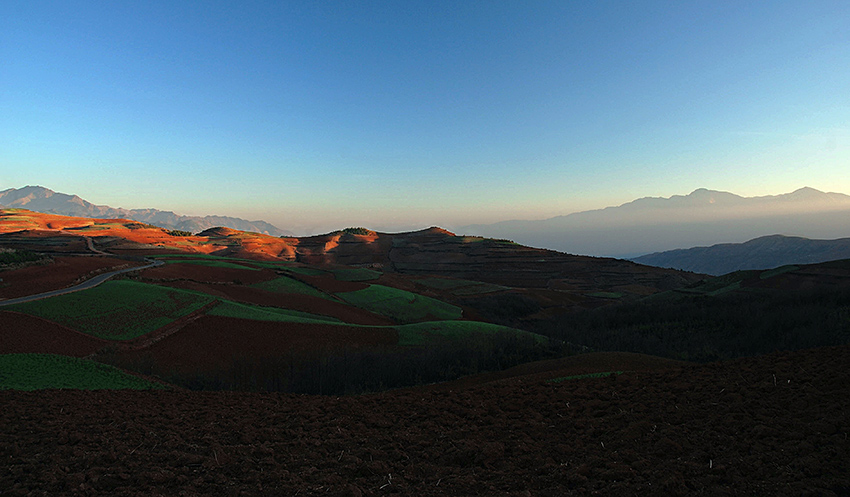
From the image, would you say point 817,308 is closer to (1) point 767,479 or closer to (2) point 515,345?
(2) point 515,345

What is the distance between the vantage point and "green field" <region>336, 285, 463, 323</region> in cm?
3706

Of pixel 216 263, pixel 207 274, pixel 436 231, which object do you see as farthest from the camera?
pixel 436 231

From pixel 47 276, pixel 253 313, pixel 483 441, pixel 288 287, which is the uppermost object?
pixel 47 276

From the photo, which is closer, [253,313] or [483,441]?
[483,441]

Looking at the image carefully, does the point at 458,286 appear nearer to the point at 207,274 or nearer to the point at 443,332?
the point at 207,274

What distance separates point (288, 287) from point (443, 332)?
2302 centimetres

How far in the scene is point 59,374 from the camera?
14258 mm

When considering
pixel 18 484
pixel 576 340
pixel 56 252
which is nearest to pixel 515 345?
pixel 576 340

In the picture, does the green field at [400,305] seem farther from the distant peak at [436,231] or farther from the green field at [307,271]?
the distant peak at [436,231]

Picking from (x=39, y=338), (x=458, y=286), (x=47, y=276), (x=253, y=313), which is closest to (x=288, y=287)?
(x=253, y=313)

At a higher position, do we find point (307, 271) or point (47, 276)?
point (47, 276)

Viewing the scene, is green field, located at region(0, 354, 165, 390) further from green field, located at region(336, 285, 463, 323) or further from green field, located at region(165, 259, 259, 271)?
green field, located at region(165, 259, 259, 271)

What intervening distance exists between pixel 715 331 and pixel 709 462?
26576 millimetres

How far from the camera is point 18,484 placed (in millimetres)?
5348
